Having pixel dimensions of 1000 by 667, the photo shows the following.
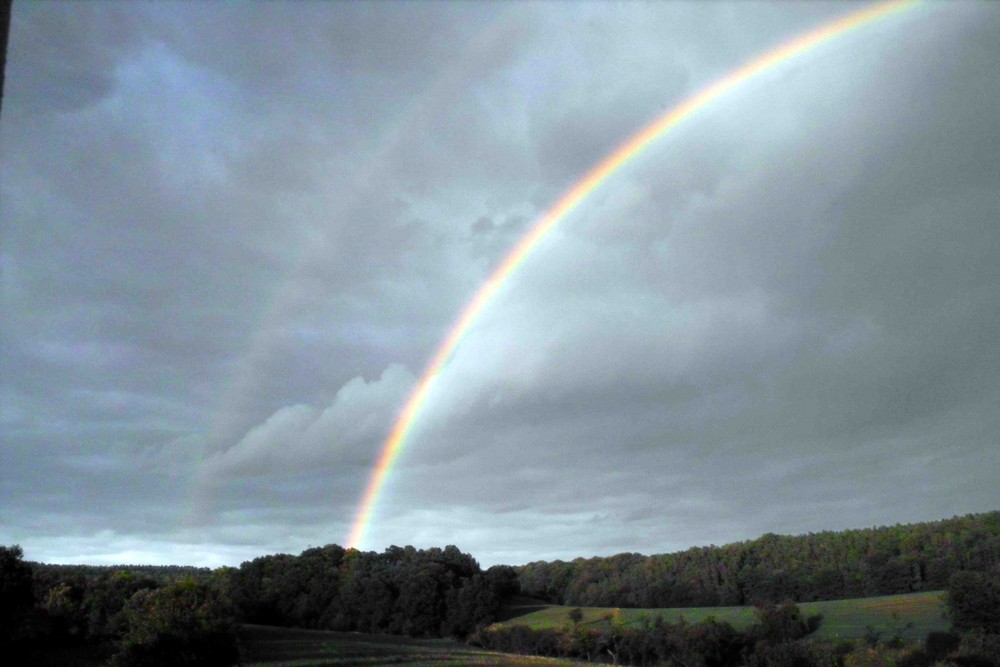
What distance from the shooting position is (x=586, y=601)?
155250 mm

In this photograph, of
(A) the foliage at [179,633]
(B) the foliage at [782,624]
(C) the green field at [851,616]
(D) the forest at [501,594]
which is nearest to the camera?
(A) the foliage at [179,633]

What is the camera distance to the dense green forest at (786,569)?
4855 inches

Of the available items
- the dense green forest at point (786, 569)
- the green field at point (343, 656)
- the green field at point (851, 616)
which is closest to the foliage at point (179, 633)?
the green field at point (343, 656)

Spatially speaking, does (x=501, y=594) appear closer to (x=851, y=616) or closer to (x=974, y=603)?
(x=851, y=616)

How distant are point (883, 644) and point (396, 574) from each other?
3336 inches

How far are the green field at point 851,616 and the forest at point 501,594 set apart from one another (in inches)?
147

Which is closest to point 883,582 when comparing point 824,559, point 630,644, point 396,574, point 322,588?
point 824,559

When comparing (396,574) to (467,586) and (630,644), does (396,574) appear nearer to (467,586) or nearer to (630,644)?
(467,586)

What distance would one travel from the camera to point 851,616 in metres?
94.0

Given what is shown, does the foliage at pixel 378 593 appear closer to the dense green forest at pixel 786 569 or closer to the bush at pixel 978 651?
the dense green forest at pixel 786 569

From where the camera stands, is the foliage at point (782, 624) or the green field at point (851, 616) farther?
the foliage at point (782, 624)

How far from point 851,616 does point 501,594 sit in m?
62.1

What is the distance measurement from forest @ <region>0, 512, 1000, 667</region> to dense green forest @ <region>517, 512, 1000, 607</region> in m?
0.29

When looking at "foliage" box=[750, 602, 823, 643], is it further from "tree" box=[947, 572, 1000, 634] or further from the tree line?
the tree line
